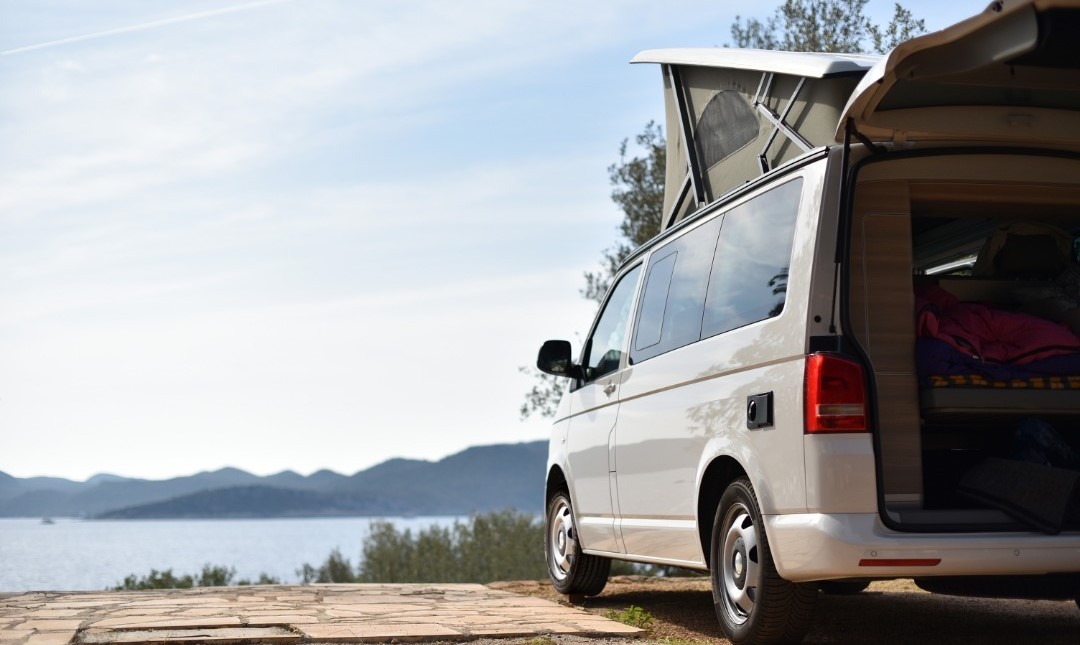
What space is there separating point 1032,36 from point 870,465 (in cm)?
169

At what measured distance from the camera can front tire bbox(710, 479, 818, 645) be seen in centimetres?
526

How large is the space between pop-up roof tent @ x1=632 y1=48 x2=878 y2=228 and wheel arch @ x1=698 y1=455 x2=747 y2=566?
1.55 meters

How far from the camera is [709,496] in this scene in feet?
19.6

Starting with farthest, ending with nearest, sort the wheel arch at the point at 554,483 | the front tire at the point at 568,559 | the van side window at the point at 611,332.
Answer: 1. the wheel arch at the point at 554,483
2. the front tire at the point at 568,559
3. the van side window at the point at 611,332

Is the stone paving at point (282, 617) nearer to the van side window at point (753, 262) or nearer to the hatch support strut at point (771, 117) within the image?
the van side window at point (753, 262)

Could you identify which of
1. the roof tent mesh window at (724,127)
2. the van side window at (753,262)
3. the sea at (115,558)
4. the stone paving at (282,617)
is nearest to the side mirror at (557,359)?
the stone paving at (282,617)

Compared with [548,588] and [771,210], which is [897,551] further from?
[548,588]

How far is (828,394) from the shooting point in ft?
15.9

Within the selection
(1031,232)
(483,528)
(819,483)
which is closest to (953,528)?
(819,483)

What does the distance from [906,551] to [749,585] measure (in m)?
0.85

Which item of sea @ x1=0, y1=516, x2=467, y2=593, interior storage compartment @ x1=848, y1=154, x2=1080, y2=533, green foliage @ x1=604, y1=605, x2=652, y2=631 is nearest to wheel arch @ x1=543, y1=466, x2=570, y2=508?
green foliage @ x1=604, y1=605, x2=652, y2=631

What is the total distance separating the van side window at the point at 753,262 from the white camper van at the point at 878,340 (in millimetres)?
13

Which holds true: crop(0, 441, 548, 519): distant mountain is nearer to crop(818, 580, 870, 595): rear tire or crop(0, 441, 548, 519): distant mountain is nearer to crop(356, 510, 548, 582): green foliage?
crop(356, 510, 548, 582): green foliage

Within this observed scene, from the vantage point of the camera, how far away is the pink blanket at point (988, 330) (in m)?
5.69
